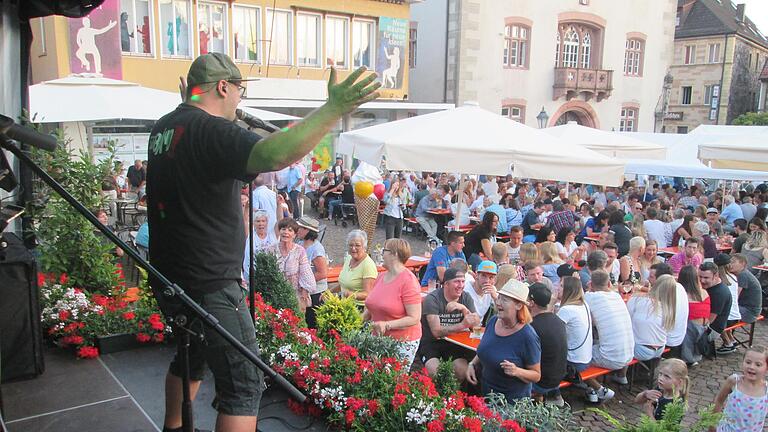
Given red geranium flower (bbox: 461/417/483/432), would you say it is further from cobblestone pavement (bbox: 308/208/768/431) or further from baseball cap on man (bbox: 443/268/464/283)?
baseball cap on man (bbox: 443/268/464/283)

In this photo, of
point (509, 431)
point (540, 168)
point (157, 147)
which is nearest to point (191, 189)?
point (157, 147)

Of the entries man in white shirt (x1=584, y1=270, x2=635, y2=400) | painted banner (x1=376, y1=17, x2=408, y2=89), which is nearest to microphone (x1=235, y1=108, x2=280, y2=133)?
man in white shirt (x1=584, y1=270, x2=635, y2=400)

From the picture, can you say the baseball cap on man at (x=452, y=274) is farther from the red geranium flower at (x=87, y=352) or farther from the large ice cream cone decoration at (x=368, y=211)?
the large ice cream cone decoration at (x=368, y=211)

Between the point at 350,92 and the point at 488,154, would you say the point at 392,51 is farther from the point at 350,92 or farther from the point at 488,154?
the point at 350,92

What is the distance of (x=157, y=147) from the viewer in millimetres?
2439

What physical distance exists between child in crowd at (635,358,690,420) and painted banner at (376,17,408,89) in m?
18.8

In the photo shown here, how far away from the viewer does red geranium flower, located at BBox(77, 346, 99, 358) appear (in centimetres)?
425

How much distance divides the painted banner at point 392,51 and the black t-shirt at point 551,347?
59.7 ft

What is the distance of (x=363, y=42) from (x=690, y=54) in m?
33.3

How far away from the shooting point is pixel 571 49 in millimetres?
28547

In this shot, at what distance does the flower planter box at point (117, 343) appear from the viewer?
4.38 meters

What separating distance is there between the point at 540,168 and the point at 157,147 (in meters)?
4.81

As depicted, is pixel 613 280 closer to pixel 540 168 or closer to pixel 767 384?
pixel 540 168

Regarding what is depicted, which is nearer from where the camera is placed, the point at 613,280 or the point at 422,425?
the point at 422,425
